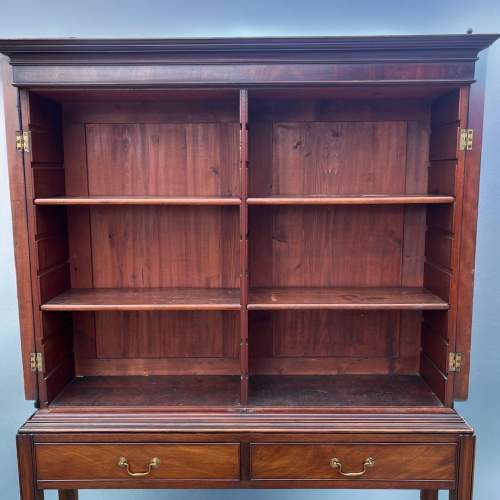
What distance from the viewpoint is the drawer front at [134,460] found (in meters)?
1.41

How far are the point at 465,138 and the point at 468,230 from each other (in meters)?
0.28

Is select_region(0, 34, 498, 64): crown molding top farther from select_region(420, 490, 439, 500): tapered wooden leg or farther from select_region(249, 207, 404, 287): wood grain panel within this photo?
select_region(420, 490, 439, 500): tapered wooden leg

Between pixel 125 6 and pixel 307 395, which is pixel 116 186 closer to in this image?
pixel 125 6

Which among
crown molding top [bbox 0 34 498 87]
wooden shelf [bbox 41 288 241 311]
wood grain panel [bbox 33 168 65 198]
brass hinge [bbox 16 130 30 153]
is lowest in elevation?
wooden shelf [bbox 41 288 241 311]

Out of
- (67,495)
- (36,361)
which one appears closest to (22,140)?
(36,361)

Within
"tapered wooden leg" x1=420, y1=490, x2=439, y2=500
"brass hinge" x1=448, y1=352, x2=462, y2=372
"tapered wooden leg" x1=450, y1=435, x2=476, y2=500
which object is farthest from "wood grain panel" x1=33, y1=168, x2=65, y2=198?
"tapered wooden leg" x1=420, y1=490, x2=439, y2=500

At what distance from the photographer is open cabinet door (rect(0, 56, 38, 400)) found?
141 cm

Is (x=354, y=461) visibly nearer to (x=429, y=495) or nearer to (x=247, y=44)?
(x=429, y=495)

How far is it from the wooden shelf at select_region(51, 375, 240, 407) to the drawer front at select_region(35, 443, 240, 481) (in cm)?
13

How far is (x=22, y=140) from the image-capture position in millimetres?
1396

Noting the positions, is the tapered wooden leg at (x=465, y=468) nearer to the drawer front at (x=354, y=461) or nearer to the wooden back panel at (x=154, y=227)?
the drawer front at (x=354, y=461)

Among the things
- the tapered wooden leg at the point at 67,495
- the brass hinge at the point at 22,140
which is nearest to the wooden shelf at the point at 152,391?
the tapered wooden leg at the point at 67,495

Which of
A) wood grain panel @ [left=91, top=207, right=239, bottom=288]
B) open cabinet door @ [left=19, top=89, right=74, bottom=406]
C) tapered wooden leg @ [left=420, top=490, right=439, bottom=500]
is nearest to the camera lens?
open cabinet door @ [left=19, top=89, right=74, bottom=406]

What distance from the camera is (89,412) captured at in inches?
57.6
